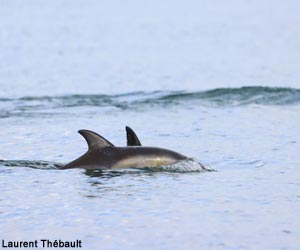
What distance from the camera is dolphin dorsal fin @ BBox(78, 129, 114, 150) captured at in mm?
16302

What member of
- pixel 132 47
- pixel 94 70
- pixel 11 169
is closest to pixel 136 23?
pixel 132 47

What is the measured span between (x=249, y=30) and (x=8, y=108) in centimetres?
3233

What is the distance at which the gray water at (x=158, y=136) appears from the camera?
13789 millimetres

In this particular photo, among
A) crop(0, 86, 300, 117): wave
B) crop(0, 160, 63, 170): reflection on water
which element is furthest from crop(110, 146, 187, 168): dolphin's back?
crop(0, 86, 300, 117): wave

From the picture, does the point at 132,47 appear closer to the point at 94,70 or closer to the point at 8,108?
the point at 94,70

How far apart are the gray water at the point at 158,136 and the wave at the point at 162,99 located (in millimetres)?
50

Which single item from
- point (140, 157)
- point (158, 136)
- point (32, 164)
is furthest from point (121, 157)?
point (158, 136)

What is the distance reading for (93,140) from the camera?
16.5 metres

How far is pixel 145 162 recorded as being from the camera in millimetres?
16891

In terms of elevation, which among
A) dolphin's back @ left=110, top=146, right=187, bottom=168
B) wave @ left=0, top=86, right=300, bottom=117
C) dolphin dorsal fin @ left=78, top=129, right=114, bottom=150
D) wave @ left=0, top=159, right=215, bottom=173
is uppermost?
wave @ left=0, top=86, right=300, bottom=117

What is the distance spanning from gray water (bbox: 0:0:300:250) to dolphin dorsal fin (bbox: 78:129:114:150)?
460 mm

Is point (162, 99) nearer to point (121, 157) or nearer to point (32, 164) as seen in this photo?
point (32, 164)

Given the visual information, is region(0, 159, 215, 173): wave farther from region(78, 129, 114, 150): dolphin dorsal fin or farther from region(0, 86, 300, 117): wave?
region(0, 86, 300, 117): wave

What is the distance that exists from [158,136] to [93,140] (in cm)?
561
